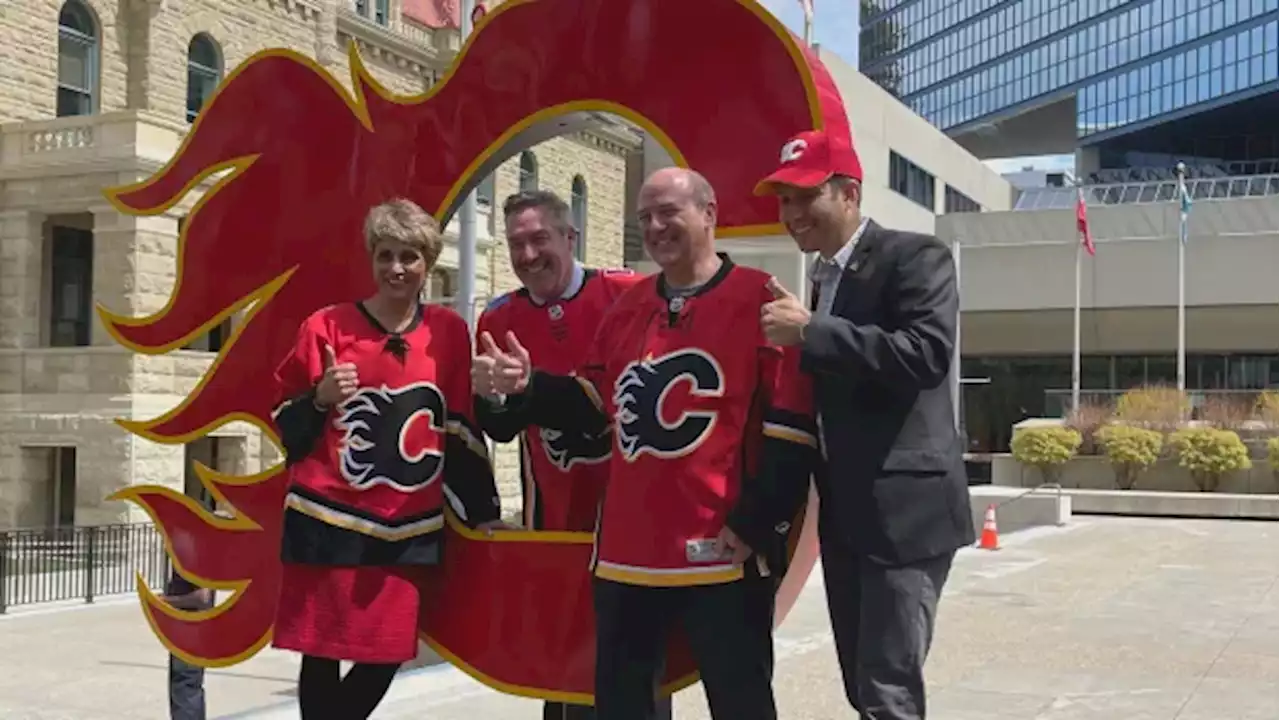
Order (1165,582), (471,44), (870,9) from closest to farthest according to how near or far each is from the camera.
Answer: (471,44) → (1165,582) → (870,9)

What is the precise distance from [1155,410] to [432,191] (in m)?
24.9

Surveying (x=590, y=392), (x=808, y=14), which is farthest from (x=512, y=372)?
(x=808, y=14)

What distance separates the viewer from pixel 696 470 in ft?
11.3

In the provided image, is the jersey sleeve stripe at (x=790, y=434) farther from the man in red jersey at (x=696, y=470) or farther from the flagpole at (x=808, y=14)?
the flagpole at (x=808, y=14)

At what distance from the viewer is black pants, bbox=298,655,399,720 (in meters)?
4.14

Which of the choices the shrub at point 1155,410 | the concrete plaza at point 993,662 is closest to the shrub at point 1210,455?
the shrub at point 1155,410

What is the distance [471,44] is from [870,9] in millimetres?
90534

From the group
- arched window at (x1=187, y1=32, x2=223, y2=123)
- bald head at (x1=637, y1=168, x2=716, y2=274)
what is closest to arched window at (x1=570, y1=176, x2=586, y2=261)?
arched window at (x1=187, y1=32, x2=223, y2=123)

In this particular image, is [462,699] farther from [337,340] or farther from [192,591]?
[337,340]

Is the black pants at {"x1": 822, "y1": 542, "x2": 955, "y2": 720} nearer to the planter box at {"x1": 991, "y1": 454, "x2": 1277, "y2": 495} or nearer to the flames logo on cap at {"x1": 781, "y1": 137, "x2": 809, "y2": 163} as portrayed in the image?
the flames logo on cap at {"x1": 781, "y1": 137, "x2": 809, "y2": 163}

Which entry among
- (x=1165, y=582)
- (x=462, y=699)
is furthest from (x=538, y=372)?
(x=1165, y=582)

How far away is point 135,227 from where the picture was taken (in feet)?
63.3

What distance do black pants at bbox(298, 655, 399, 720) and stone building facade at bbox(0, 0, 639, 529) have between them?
50.8 ft

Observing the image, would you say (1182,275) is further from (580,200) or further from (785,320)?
(785,320)
